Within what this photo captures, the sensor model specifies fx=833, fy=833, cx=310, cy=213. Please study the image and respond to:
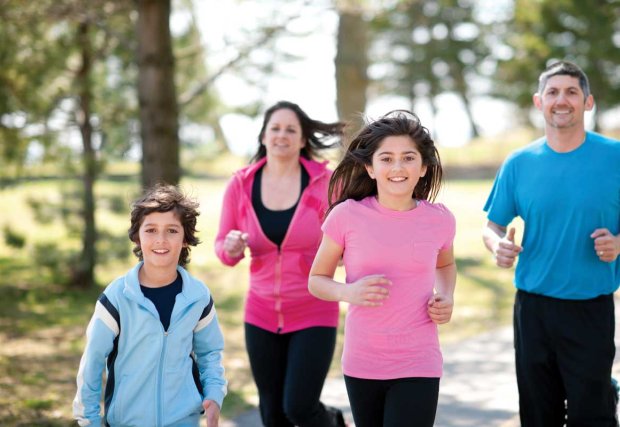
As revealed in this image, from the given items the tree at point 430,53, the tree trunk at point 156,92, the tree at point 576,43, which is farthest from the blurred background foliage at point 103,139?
the tree at point 430,53

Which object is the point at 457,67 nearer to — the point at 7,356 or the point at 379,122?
the point at 7,356

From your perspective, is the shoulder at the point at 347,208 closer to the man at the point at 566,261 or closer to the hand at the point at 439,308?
the hand at the point at 439,308

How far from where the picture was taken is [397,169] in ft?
11.7

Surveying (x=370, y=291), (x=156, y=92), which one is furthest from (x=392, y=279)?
(x=156, y=92)

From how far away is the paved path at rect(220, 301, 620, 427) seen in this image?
567 centimetres

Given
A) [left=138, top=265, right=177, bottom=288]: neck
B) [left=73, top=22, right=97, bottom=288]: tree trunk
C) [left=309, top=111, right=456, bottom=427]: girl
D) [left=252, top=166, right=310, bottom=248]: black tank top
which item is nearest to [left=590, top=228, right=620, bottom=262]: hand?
[left=309, top=111, right=456, bottom=427]: girl

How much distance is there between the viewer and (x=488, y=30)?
40.2 meters

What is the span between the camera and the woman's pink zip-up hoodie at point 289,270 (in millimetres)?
4676

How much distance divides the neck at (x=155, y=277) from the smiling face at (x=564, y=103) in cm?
207

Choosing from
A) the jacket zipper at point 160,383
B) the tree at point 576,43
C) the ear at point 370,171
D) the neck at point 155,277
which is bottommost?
the jacket zipper at point 160,383

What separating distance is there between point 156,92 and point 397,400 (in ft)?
18.2

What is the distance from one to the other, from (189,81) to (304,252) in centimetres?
915

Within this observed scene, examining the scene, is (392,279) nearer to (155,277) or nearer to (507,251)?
(507,251)

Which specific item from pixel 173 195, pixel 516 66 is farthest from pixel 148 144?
pixel 516 66
